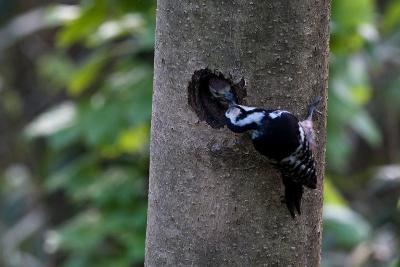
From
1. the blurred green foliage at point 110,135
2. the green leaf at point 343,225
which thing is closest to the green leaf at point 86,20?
the blurred green foliage at point 110,135

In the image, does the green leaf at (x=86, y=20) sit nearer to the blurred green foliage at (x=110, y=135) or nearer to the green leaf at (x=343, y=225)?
the blurred green foliage at (x=110, y=135)

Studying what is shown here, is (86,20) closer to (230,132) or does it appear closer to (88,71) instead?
(88,71)

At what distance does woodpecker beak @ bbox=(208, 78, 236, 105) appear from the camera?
149cm

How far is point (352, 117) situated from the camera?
284 centimetres

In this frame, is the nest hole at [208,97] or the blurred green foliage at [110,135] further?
the blurred green foliage at [110,135]

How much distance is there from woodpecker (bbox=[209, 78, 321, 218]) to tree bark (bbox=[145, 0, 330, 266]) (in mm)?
25

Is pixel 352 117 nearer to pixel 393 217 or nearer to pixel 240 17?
pixel 393 217

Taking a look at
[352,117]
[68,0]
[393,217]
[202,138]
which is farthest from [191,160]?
[68,0]

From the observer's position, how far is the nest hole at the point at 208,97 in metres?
1.48

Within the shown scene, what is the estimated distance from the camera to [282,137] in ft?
4.91

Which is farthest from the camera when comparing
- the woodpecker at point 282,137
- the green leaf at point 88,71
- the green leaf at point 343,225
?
the green leaf at point 88,71

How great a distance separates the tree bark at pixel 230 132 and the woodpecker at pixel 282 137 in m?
0.03

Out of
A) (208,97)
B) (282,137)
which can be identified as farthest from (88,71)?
(282,137)

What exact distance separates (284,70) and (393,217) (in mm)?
2518
